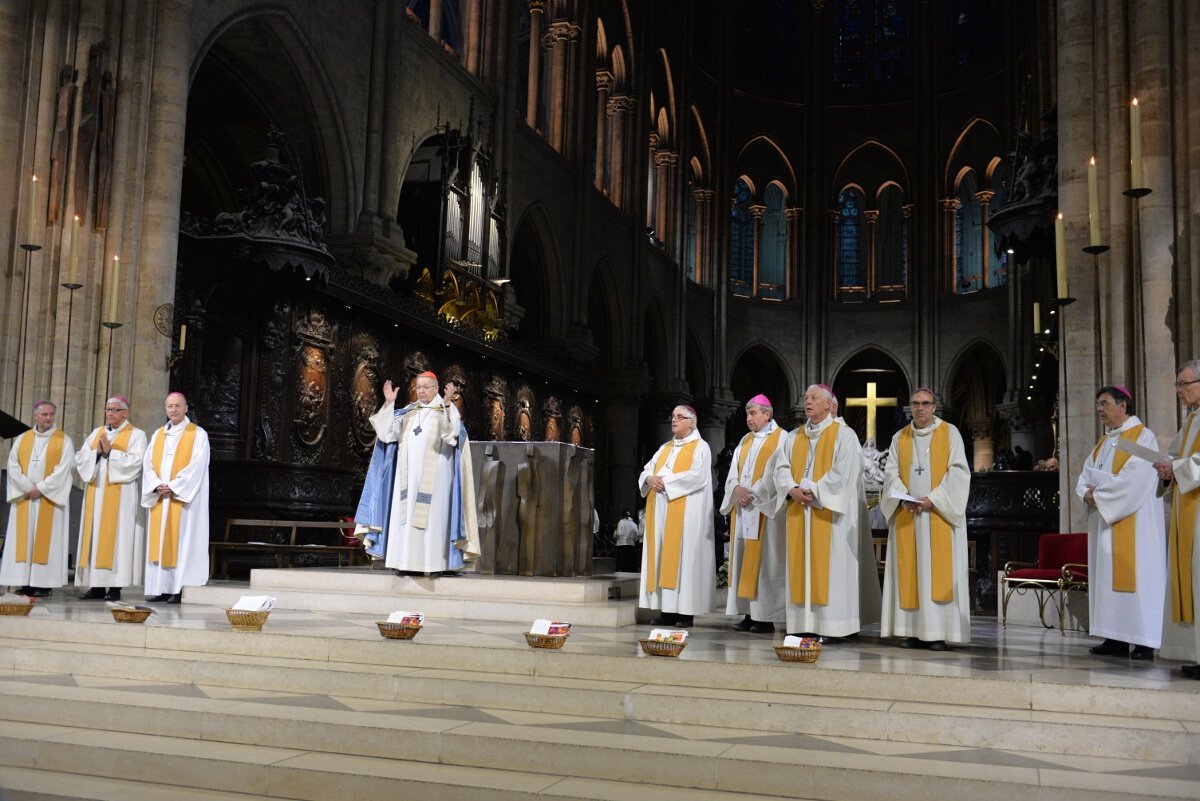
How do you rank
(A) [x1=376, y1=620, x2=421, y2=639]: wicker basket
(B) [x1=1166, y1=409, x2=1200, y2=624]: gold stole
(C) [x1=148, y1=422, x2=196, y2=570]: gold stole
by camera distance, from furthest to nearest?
1. (C) [x1=148, y1=422, x2=196, y2=570]: gold stole
2. (A) [x1=376, y1=620, x2=421, y2=639]: wicker basket
3. (B) [x1=1166, y1=409, x2=1200, y2=624]: gold stole

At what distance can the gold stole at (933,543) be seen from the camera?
732 cm

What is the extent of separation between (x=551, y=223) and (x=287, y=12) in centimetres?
911

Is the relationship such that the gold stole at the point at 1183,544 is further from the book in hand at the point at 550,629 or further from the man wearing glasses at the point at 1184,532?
the book in hand at the point at 550,629

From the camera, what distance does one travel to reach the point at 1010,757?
16.8 ft

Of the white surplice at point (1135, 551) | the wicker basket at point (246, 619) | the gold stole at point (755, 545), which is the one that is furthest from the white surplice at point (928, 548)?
the wicker basket at point (246, 619)

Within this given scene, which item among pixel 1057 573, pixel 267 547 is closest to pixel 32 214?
pixel 267 547

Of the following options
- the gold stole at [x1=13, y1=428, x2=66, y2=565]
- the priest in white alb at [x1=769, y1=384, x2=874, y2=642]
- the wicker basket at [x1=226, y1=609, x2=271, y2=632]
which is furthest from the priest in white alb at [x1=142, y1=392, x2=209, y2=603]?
the priest in white alb at [x1=769, y1=384, x2=874, y2=642]

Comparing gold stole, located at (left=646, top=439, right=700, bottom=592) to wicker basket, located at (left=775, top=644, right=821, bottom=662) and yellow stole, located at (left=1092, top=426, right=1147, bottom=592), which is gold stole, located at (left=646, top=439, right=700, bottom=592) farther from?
yellow stole, located at (left=1092, top=426, right=1147, bottom=592)

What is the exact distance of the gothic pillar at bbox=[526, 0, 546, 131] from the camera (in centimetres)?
2377

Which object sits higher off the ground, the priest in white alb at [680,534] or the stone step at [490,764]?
the priest in white alb at [680,534]

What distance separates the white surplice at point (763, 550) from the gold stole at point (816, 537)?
0.98 ft

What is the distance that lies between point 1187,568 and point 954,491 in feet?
4.56

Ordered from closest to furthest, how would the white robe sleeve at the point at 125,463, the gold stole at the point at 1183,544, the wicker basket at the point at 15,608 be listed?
the gold stole at the point at 1183,544 → the wicker basket at the point at 15,608 → the white robe sleeve at the point at 125,463

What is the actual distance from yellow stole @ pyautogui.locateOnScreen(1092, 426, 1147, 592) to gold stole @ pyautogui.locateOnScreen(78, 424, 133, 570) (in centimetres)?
738
